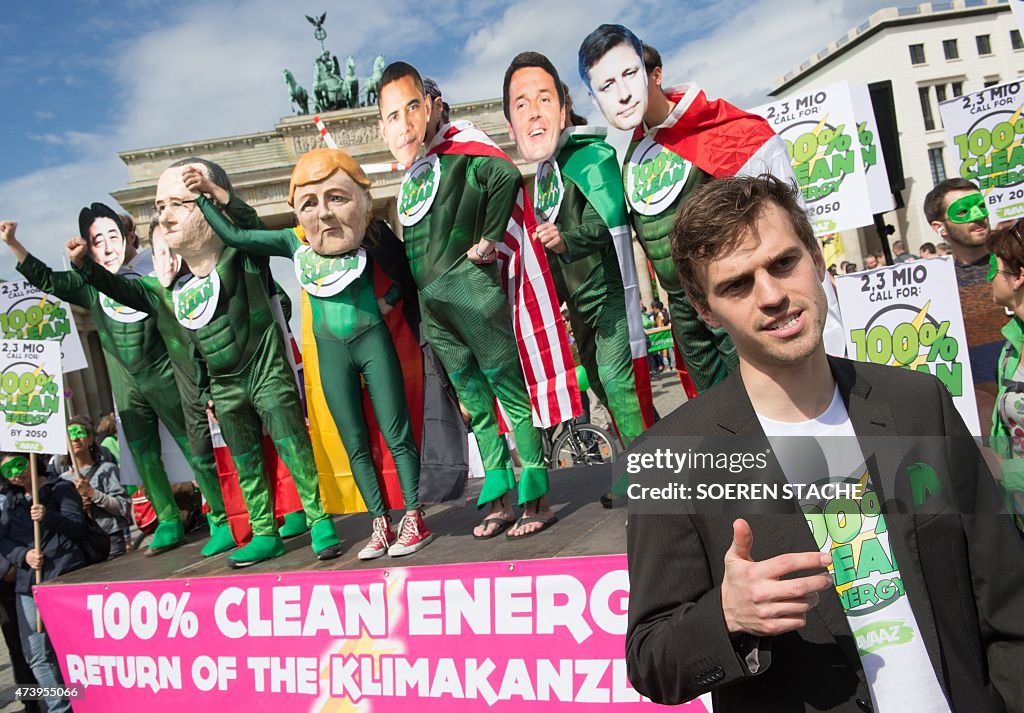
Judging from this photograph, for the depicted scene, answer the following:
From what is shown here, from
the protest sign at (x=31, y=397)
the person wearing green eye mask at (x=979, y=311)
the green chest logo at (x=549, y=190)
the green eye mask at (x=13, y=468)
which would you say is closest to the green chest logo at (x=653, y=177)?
the green chest logo at (x=549, y=190)

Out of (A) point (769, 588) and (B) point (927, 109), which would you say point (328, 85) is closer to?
(B) point (927, 109)

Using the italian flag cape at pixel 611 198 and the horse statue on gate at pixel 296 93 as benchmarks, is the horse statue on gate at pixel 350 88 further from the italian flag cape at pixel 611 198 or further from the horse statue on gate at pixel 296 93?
the italian flag cape at pixel 611 198

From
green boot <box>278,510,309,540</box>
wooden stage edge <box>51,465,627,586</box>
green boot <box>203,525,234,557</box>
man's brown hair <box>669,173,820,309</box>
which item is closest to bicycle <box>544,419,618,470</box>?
wooden stage edge <box>51,465,627,586</box>

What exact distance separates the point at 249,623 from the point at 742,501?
301 centimetres

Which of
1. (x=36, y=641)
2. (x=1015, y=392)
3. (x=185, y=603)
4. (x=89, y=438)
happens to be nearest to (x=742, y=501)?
(x=1015, y=392)

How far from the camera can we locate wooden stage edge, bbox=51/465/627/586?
11.4ft

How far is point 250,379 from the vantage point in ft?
14.8

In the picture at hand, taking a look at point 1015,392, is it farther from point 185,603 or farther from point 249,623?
point 185,603

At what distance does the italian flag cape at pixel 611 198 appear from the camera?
3.72 m

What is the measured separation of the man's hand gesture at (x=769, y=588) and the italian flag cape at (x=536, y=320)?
8.63ft

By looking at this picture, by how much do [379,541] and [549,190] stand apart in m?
1.82

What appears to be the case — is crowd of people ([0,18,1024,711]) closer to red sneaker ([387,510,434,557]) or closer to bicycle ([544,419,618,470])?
red sneaker ([387,510,434,557])

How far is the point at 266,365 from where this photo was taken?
4.54 m

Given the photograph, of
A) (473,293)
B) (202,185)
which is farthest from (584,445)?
(202,185)
